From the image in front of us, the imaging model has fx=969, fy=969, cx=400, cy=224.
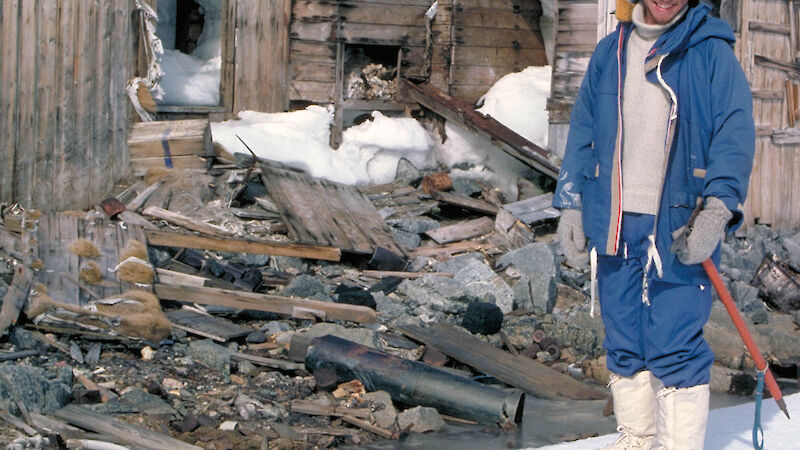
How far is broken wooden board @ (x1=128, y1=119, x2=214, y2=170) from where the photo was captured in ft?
34.4

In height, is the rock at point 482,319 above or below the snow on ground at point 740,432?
below

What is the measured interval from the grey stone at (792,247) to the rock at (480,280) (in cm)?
390

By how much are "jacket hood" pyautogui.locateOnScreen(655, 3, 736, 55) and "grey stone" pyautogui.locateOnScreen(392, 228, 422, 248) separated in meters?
6.40

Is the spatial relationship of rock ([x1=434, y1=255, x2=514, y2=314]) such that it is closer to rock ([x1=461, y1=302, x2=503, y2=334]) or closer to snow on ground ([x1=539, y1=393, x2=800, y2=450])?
rock ([x1=461, y1=302, x2=503, y2=334])

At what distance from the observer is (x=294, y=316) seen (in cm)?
759

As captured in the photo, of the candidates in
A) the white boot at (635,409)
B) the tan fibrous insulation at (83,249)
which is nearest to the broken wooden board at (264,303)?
the tan fibrous insulation at (83,249)

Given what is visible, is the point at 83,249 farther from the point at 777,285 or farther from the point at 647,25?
the point at 777,285

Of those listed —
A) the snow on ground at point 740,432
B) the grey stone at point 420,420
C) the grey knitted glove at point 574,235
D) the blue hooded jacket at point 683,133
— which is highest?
the blue hooded jacket at point 683,133

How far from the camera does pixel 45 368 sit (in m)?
6.11

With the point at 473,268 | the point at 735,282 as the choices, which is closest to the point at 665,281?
the point at 473,268

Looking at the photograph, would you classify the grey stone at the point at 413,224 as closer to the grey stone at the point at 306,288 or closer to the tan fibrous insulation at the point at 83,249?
the grey stone at the point at 306,288

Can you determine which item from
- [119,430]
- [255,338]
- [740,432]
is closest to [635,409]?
[740,432]

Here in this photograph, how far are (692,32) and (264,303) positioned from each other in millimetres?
4504

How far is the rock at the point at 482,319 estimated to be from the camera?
793cm
